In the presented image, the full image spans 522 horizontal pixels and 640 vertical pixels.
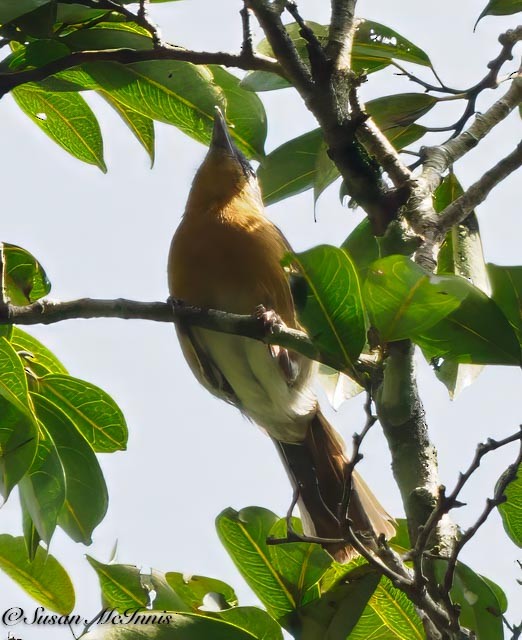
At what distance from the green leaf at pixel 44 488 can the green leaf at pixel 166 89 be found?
38.7 inches

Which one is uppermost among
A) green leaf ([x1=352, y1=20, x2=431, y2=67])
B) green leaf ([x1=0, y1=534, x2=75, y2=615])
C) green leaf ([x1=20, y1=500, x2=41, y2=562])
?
green leaf ([x1=352, y1=20, x2=431, y2=67])

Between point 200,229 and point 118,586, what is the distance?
1562 mm

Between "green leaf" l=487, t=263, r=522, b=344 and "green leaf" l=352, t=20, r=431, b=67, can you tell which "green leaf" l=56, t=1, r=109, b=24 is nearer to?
"green leaf" l=352, t=20, r=431, b=67

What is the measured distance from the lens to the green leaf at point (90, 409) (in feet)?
7.89

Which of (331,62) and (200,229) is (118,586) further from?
(200,229)

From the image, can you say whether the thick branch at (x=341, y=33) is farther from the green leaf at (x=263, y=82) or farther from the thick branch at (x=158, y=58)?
the green leaf at (x=263, y=82)

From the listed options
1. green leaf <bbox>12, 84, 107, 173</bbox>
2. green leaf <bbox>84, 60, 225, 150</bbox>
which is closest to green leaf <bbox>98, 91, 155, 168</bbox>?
green leaf <bbox>12, 84, 107, 173</bbox>

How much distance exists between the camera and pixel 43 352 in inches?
98.3

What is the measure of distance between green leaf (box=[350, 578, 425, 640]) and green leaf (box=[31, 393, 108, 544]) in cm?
72

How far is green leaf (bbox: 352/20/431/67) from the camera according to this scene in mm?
2820

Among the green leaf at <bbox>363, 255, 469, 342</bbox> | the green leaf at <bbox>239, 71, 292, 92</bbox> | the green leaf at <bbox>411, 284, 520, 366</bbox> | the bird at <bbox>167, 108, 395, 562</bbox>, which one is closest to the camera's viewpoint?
the green leaf at <bbox>363, 255, 469, 342</bbox>

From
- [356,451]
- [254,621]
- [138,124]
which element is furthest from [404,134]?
[254,621]

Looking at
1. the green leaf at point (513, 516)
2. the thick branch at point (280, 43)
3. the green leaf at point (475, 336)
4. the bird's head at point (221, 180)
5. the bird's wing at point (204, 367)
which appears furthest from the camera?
the bird's head at point (221, 180)

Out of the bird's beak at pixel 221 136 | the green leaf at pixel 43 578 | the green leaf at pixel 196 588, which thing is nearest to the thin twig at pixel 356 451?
the green leaf at pixel 196 588
